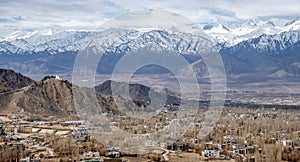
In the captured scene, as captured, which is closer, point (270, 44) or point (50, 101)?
point (50, 101)

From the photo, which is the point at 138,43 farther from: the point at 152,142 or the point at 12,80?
the point at 152,142

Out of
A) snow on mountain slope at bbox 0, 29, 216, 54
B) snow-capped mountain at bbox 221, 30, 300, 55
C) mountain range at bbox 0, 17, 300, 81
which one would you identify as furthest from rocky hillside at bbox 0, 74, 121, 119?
snow-capped mountain at bbox 221, 30, 300, 55

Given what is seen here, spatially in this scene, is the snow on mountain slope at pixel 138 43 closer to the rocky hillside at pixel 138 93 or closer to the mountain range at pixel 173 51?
the mountain range at pixel 173 51

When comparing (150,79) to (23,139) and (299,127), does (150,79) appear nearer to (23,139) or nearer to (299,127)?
(299,127)

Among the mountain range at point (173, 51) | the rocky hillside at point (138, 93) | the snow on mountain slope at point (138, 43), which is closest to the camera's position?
the rocky hillside at point (138, 93)

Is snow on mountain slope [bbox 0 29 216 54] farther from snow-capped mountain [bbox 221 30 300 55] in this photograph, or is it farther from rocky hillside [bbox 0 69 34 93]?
rocky hillside [bbox 0 69 34 93]

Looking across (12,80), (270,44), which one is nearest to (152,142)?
(12,80)

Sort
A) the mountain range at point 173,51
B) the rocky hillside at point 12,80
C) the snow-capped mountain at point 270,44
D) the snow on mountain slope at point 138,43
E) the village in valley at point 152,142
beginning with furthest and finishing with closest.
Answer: the snow-capped mountain at point 270,44 → the snow on mountain slope at point 138,43 → the mountain range at point 173,51 → the rocky hillside at point 12,80 → the village in valley at point 152,142

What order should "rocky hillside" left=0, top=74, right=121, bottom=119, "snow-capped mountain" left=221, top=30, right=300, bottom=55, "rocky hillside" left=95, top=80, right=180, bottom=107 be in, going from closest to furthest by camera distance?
"rocky hillside" left=0, top=74, right=121, bottom=119 → "rocky hillside" left=95, top=80, right=180, bottom=107 → "snow-capped mountain" left=221, top=30, right=300, bottom=55

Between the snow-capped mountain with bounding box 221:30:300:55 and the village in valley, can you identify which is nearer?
the village in valley

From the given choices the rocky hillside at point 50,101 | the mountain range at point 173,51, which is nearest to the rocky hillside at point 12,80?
the rocky hillside at point 50,101

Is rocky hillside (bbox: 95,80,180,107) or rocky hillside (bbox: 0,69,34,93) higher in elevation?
rocky hillside (bbox: 0,69,34,93)
